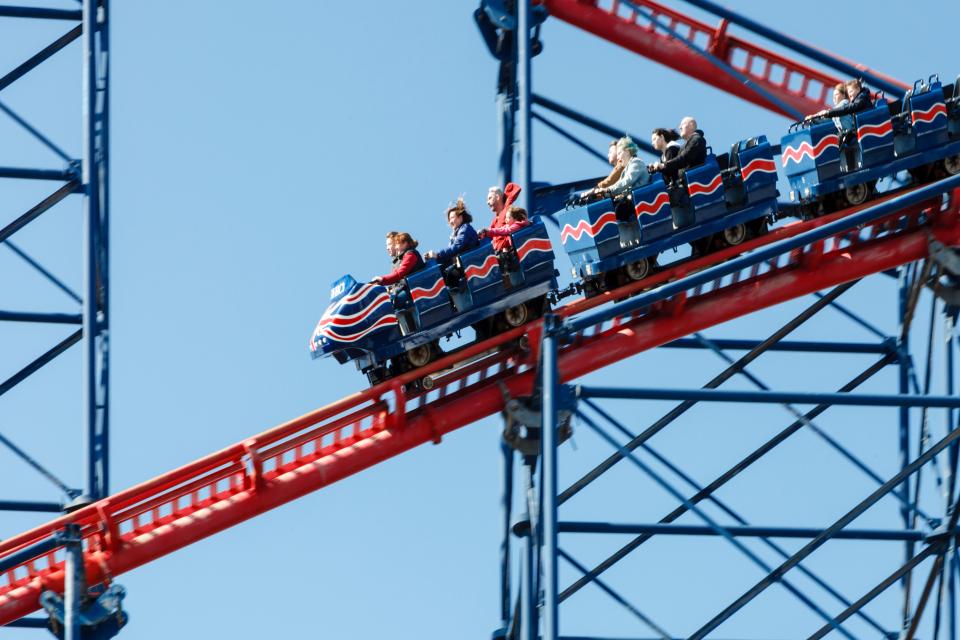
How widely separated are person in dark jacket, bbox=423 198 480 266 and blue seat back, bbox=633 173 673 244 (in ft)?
3.42

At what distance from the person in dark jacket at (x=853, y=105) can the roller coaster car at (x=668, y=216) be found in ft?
1.65

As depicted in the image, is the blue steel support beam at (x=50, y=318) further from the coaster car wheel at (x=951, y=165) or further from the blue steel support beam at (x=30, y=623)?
the coaster car wheel at (x=951, y=165)

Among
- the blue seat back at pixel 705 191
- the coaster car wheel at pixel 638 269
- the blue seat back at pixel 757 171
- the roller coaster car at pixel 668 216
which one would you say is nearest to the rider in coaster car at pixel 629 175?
the roller coaster car at pixel 668 216

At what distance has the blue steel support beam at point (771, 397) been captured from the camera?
14.6m

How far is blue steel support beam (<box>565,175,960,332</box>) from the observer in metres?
14.8

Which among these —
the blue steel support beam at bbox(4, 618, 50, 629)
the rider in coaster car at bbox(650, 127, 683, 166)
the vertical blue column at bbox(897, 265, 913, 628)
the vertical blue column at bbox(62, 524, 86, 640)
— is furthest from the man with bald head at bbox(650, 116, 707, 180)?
the blue steel support beam at bbox(4, 618, 50, 629)

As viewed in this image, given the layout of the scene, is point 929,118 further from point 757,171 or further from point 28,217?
point 28,217

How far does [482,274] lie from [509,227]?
363 mm

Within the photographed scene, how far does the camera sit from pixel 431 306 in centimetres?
1494

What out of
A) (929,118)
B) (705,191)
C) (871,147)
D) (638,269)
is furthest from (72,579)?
(929,118)

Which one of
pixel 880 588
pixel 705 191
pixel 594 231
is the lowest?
pixel 880 588

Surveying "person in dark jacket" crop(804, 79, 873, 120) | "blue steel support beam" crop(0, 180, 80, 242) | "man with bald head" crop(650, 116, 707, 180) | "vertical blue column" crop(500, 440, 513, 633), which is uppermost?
"blue steel support beam" crop(0, 180, 80, 242)

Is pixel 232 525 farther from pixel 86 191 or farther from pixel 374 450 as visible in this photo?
pixel 86 191

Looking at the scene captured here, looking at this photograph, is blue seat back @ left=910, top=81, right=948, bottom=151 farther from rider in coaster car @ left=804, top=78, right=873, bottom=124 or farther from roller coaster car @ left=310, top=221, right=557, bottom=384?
roller coaster car @ left=310, top=221, right=557, bottom=384
